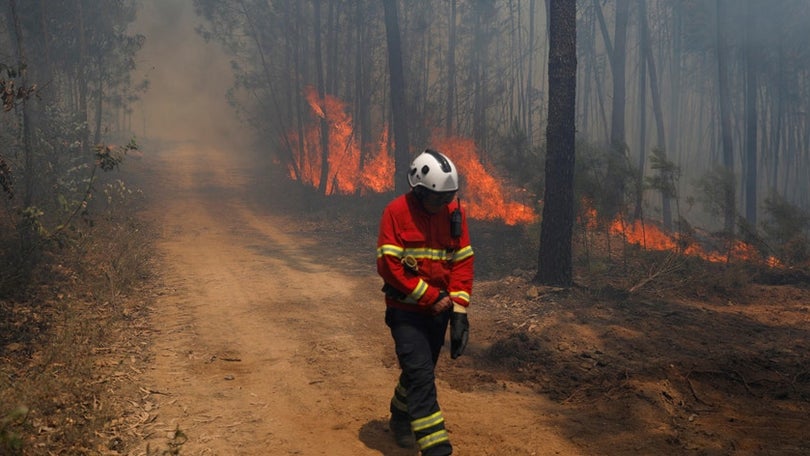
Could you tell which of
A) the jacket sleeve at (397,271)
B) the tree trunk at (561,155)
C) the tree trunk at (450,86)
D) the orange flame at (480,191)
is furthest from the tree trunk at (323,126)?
the jacket sleeve at (397,271)

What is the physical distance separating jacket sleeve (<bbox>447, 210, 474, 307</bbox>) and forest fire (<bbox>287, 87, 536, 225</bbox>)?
34.9 ft

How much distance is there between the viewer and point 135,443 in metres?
Answer: 4.88

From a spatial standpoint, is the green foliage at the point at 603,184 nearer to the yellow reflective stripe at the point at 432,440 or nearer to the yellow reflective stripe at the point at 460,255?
the yellow reflective stripe at the point at 460,255

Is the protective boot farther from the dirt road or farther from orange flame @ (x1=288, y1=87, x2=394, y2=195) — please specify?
orange flame @ (x1=288, y1=87, x2=394, y2=195)


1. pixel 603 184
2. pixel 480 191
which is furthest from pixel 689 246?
pixel 480 191

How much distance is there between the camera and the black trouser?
421 centimetres

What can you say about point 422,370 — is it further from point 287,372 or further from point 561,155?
point 561,155

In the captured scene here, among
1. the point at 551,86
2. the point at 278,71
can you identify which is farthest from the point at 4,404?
the point at 278,71

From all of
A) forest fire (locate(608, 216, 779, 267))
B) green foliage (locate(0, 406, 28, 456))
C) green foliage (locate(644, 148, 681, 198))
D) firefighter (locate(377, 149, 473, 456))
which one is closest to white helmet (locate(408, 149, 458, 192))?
firefighter (locate(377, 149, 473, 456))

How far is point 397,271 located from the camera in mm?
4301

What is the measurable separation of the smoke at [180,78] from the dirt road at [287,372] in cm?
5188

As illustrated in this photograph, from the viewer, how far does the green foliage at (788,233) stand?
12.7m

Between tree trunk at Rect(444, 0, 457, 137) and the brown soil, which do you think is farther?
tree trunk at Rect(444, 0, 457, 137)

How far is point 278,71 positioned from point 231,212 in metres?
16.3
